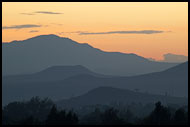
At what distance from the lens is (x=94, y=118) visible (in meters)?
121

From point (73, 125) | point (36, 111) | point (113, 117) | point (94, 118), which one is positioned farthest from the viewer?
point (36, 111)

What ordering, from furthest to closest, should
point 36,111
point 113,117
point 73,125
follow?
point 36,111 < point 113,117 < point 73,125

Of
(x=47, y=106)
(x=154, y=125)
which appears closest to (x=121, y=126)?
(x=154, y=125)

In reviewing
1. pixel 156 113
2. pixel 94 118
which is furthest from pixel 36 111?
pixel 156 113

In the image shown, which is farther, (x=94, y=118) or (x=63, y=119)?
(x=94, y=118)

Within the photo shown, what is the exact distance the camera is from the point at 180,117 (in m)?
82.4

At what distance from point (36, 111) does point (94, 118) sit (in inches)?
1256

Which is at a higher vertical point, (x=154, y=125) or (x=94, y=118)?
(x=154, y=125)

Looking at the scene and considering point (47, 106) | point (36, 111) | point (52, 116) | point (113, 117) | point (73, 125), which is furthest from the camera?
point (47, 106)

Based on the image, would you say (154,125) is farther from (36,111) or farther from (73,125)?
(36,111)

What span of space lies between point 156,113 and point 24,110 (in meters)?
66.0

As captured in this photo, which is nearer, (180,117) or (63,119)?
(63,119)

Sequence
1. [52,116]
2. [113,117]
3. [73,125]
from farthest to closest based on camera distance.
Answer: [113,117], [52,116], [73,125]

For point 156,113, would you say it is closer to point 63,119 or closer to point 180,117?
point 180,117
